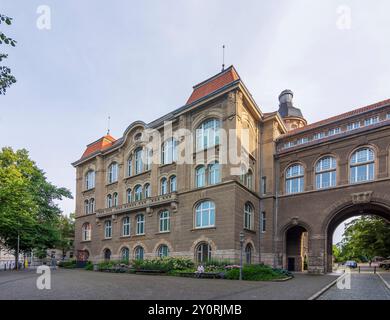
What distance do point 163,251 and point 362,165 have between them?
62.3 feet

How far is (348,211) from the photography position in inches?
1161

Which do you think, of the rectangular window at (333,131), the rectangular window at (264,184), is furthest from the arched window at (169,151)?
the rectangular window at (333,131)

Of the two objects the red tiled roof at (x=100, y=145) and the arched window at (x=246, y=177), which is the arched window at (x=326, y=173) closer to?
the arched window at (x=246, y=177)

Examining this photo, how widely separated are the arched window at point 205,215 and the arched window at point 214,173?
6.19 ft

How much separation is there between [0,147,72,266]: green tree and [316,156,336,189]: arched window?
1022 inches

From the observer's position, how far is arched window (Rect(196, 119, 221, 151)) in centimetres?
3036

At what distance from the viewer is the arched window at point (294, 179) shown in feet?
104

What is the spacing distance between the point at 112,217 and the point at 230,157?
1747cm

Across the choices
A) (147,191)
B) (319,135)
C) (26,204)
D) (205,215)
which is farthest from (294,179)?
(26,204)

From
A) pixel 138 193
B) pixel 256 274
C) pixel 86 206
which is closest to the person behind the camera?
pixel 256 274

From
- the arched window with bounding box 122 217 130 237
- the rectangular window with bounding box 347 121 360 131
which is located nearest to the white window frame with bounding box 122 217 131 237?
the arched window with bounding box 122 217 130 237

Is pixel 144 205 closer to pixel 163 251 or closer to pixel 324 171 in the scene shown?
pixel 163 251
